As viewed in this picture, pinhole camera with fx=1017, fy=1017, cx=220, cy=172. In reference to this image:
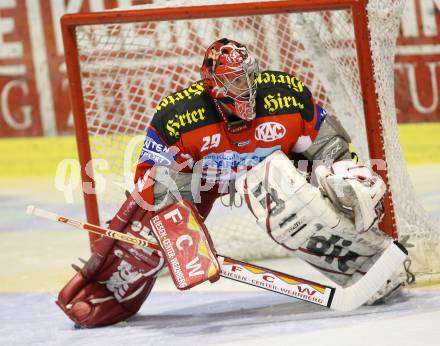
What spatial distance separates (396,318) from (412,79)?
3.21 meters

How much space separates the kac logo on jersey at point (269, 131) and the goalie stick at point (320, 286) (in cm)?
38

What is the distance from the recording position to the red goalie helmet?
117 inches

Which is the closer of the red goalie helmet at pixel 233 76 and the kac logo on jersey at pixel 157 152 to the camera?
the red goalie helmet at pixel 233 76

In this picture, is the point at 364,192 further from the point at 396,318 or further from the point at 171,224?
the point at 171,224

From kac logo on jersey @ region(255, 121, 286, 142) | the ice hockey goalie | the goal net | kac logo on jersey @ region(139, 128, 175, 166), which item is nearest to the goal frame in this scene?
the goal net

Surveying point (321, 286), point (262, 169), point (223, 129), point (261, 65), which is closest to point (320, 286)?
point (321, 286)

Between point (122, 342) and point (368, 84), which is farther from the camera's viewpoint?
point (368, 84)

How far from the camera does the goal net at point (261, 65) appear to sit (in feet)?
11.3

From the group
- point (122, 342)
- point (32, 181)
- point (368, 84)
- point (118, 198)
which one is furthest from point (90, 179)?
point (32, 181)

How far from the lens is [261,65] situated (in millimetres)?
4398

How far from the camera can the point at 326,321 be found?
3.04 meters

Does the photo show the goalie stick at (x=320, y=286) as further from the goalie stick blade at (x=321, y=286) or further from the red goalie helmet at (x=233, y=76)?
the red goalie helmet at (x=233, y=76)

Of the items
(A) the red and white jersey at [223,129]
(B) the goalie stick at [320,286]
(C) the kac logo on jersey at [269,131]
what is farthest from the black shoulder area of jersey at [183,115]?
(B) the goalie stick at [320,286]

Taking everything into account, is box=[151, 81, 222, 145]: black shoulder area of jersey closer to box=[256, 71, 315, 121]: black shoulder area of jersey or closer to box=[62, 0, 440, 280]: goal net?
box=[256, 71, 315, 121]: black shoulder area of jersey
